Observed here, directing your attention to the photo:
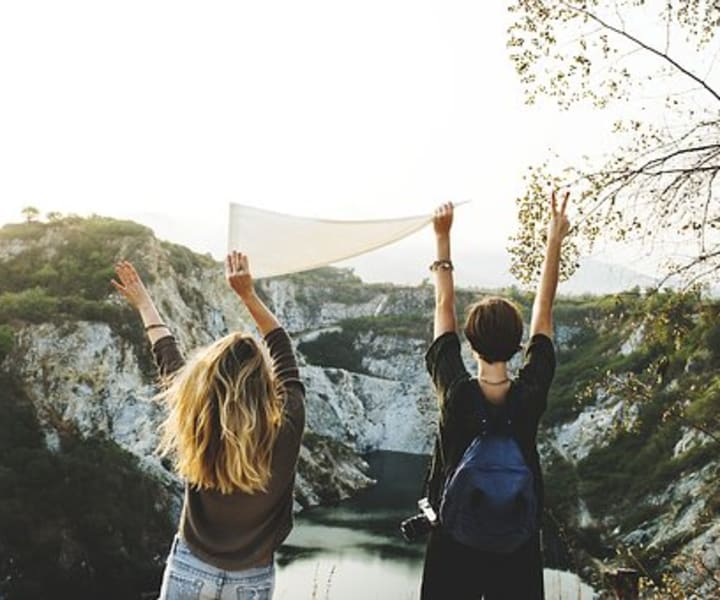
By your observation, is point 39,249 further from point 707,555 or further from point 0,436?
point 707,555

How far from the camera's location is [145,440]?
38.9 meters

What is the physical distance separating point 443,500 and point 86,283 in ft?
150

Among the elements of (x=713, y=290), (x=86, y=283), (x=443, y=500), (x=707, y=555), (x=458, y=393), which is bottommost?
(x=707, y=555)

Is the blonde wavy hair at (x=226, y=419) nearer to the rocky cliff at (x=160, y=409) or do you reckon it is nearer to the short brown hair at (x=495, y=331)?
the short brown hair at (x=495, y=331)

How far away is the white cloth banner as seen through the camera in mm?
3744

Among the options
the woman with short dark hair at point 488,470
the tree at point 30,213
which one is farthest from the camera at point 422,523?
the tree at point 30,213

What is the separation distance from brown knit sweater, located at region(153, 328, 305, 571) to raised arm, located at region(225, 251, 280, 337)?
0.39 meters

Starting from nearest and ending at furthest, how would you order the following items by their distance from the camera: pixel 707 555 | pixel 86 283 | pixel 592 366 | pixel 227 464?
pixel 227 464 → pixel 707 555 → pixel 86 283 → pixel 592 366

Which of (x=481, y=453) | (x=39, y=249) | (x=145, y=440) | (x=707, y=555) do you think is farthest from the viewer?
(x=39, y=249)

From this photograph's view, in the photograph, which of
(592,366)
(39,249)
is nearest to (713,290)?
(39,249)

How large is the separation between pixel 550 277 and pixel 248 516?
4.93 ft

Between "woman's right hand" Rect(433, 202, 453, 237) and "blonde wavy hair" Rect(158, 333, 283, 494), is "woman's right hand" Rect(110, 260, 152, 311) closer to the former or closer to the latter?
"blonde wavy hair" Rect(158, 333, 283, 494)

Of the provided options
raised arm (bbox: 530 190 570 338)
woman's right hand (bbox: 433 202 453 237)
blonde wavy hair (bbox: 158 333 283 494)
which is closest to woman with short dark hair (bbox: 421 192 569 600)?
raised arm (bbox: 530 190 570 338)

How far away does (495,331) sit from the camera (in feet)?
9.87
